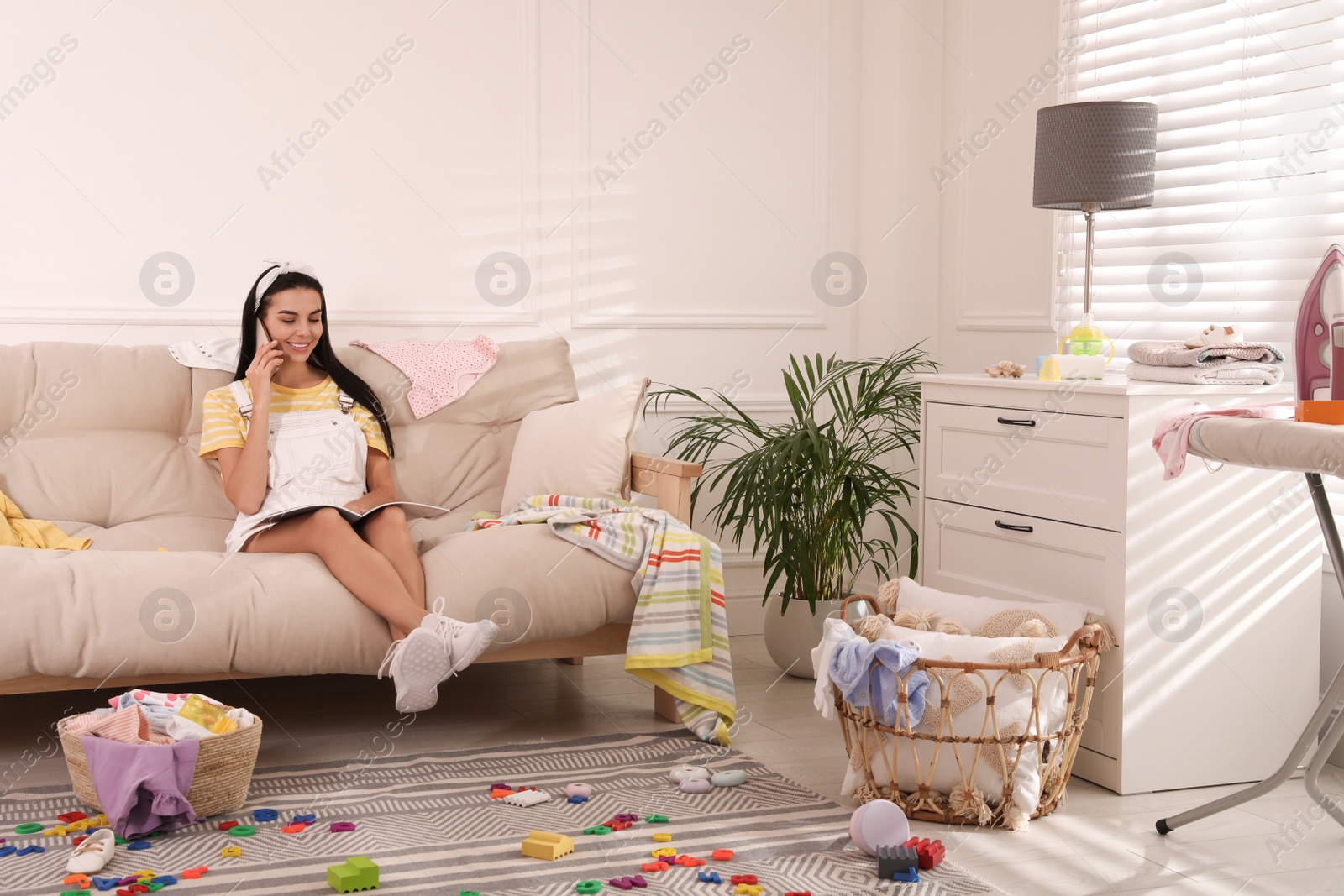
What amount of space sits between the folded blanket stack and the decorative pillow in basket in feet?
6.37

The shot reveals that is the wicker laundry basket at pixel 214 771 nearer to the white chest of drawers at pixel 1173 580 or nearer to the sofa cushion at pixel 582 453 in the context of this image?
the sofa cushion at pixel 582 453

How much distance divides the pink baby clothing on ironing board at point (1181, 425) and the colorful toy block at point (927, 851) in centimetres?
77

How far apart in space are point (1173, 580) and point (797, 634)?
119 centimetres

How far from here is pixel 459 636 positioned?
8.20 ft

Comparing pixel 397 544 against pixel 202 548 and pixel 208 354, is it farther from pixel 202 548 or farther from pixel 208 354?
pixel 208 354

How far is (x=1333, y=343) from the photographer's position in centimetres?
207

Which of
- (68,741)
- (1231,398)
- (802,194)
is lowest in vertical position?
(68,741)

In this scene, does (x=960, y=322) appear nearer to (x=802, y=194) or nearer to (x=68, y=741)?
(x=802, y=194)

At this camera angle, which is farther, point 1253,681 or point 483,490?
point 483,490

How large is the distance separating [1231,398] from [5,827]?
252cm

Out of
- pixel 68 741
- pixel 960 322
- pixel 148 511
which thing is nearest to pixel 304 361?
pixel 148 511

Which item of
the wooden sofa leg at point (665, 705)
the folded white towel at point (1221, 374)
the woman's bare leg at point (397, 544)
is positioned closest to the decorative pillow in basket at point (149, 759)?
the woman's bare leg at point (397, 544)

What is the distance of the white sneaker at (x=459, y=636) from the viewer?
2492 mm

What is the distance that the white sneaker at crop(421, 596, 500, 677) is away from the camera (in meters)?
2.49
